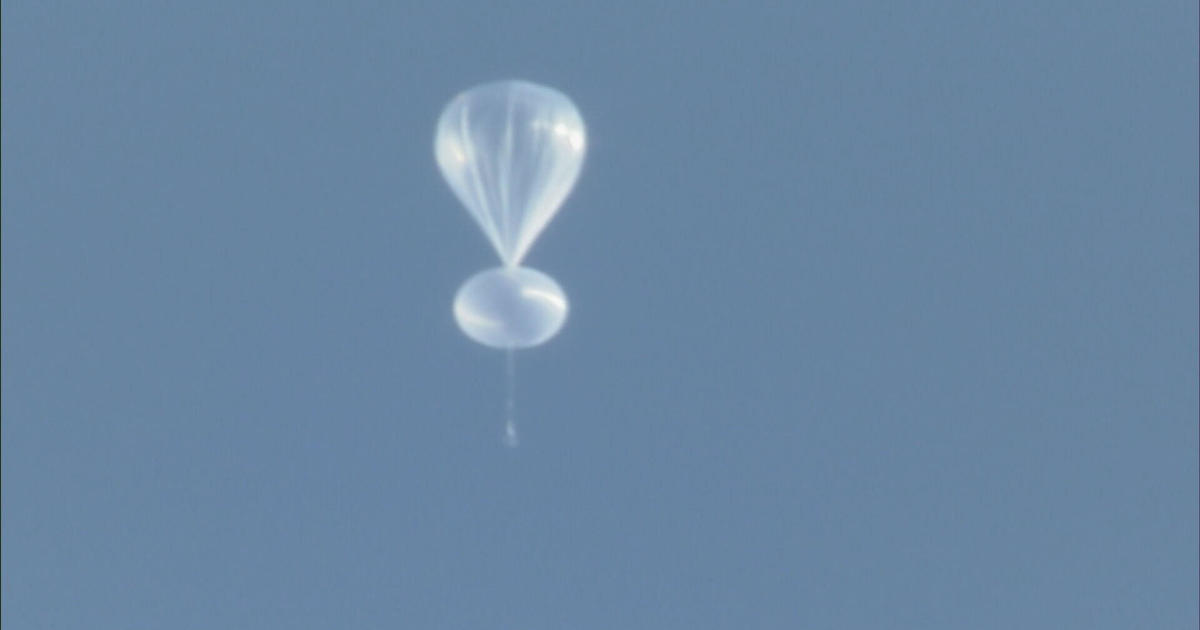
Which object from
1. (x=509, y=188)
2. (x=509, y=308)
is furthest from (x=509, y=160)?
(x=509, y=308)

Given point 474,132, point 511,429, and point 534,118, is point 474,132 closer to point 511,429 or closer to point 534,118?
point 534,118

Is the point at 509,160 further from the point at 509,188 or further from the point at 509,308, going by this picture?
the point at 509,308

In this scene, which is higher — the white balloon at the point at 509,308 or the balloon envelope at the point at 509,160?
the balloon envelope at the point at 509,160

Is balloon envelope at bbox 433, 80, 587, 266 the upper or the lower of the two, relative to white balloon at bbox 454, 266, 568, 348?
upper
